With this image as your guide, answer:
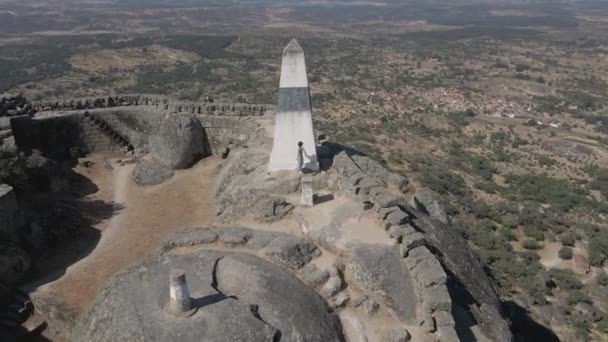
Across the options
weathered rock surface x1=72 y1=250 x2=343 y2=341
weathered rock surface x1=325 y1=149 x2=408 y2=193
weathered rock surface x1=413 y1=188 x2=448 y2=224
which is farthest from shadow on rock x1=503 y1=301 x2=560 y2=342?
weathered rock surface x1=72 y1=250 x2=343 y2=341

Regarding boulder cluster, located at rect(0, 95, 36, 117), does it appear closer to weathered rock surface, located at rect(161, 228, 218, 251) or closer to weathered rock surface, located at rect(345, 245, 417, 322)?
weathered rock surface, located at rect(161, 228, 218, 251)

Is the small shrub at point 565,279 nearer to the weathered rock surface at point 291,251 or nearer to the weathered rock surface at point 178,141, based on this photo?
the weathered rock surface at point 291,251

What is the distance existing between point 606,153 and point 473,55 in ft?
227

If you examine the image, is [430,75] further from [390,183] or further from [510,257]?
[390,183]

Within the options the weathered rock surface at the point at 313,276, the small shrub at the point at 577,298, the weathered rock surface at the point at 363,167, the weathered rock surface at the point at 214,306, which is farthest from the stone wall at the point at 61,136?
the small shrub at the point at 577,298

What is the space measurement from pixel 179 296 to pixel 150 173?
41.8 ft

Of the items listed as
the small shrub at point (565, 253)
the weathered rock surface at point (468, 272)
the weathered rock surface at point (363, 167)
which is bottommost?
the small shrub at point (565, 253)

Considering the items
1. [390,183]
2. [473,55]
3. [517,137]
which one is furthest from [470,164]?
[473,55]

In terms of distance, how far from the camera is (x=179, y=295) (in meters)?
7.79

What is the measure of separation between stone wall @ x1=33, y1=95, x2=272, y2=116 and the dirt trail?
7.82ft

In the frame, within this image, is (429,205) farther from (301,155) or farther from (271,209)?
(271,209)

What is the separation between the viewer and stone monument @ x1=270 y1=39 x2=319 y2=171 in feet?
48.9

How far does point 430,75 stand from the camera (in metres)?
86.2

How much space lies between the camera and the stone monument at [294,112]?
14.9m
